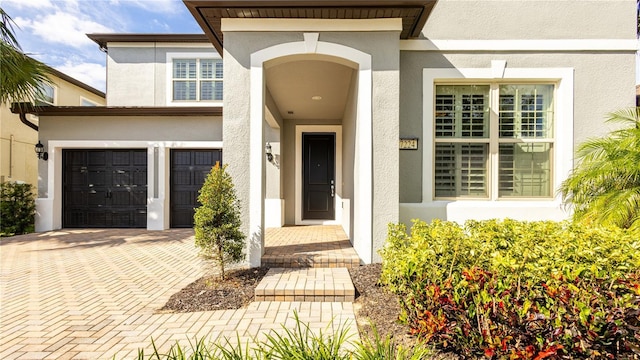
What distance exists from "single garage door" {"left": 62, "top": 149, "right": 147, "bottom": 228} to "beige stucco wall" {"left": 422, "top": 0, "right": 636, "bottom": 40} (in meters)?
8.08

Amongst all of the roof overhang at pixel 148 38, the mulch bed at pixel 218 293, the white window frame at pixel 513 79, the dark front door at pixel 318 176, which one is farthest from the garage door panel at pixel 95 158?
the white window frame at pixel 513 79

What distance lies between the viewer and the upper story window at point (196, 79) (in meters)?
10.8

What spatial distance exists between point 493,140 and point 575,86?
59.3 inches

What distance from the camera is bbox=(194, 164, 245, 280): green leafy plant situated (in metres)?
3.74

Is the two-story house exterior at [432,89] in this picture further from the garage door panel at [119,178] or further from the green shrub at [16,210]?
the green shrub at [16,210]

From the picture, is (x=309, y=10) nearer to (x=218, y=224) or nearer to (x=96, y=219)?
(x=218, y=224)

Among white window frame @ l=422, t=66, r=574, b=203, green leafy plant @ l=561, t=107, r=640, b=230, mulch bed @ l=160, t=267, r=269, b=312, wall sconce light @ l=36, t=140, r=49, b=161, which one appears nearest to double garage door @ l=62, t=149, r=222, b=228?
wall sconce light @ l=36, t=140, r=49, b=161

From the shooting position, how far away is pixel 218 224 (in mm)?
3818

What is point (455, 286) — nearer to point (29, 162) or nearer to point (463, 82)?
point (463, 82)

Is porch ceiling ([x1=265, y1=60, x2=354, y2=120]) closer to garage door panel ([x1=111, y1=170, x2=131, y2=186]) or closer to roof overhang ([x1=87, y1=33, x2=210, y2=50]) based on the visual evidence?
garage door panel ([x1=111, y1=170, x2=131, y2=186])

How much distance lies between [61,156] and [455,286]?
33.8 ft

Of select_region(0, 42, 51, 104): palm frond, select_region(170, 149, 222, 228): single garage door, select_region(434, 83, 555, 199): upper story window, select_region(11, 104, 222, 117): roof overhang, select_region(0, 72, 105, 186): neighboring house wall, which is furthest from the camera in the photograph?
select_region(0, 72, 105, 186): neighboring house wall

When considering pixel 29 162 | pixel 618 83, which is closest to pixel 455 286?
pixel 618 83

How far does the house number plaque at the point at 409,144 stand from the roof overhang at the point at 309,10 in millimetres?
1637
